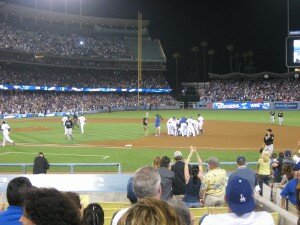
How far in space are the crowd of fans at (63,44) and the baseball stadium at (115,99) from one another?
25 centimetres

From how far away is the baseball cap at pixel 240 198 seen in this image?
383 centimetres

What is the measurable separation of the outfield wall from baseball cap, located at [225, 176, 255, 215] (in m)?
70.0

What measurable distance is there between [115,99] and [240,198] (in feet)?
260

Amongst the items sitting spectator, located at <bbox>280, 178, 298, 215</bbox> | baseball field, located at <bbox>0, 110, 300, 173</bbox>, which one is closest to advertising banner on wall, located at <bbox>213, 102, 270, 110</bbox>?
baseball field, located at <bbox>0, 110, 300, 173</bbox>

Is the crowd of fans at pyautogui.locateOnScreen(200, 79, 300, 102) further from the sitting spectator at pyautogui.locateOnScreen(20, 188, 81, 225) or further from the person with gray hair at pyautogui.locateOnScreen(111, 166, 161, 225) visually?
the sitting spectator at pyautogui.locateOnScreen(20, 188, 81, 225)

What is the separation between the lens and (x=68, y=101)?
243ft

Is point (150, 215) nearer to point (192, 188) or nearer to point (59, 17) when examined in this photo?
point (192, 188)

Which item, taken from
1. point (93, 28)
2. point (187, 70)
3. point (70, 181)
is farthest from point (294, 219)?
point (187, 70)

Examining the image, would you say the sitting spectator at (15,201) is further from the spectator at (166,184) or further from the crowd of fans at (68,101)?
the crowd of fans at (68,101)

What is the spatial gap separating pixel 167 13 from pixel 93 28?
1692 cm

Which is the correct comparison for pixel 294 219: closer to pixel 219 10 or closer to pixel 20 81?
pixel 20 81

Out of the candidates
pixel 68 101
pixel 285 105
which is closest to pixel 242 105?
pixel 285 105

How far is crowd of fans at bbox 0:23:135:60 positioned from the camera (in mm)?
70219

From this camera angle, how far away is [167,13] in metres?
92.4
